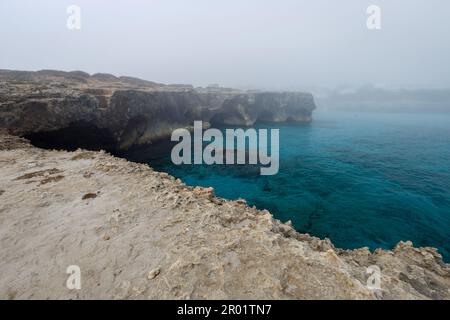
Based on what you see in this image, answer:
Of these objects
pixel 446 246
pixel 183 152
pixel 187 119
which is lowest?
pixel 446 246

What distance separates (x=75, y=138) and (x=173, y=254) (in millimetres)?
27239

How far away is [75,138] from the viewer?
91.1ft

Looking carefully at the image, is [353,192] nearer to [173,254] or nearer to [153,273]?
[173,254]

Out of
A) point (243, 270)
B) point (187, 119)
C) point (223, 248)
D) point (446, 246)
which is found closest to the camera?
point (243, 270)

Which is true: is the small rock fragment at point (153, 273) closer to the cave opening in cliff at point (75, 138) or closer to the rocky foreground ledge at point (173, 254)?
the rocky foreground ledge at point (173, 254)

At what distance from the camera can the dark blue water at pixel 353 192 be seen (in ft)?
49.9

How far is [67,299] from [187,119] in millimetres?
52545

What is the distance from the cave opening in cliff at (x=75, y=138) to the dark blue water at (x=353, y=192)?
7.02m

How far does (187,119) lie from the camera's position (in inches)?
2199

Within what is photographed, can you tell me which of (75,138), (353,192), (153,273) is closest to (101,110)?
(75,138)

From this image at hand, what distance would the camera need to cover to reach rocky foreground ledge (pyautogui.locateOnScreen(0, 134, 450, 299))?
494 cm

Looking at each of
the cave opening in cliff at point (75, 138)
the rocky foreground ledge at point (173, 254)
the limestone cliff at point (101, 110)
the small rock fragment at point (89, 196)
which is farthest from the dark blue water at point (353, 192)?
the small rock fragment at point (89, 196)
